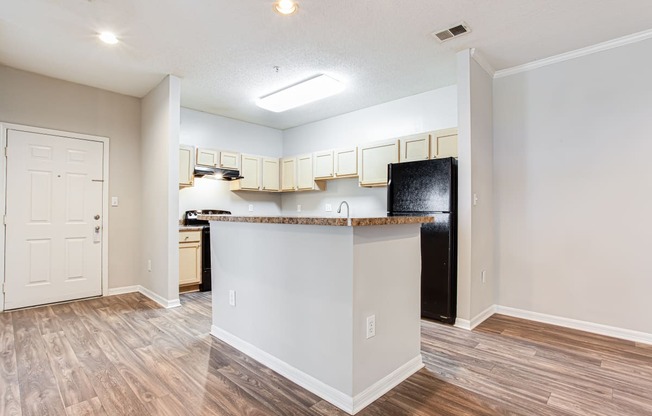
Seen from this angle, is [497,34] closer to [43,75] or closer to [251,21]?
[251,21]

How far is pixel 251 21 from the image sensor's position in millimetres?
2670

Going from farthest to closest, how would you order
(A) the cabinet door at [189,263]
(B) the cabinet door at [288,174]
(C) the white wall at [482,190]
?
1. (B) the cabinet door at [288,174]
2. (A) the cabinet door at [189,263]
3. (C) the white wall at [482,190]

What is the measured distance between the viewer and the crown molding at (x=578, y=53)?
9.28 ft

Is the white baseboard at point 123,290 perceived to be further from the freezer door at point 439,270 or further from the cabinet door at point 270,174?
the freezer door at point 439,270

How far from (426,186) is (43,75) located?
4660 mm

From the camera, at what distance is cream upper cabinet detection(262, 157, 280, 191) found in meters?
5.75

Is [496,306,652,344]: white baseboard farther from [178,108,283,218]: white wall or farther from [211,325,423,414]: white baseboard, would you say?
[178,108,283,218]: white wall

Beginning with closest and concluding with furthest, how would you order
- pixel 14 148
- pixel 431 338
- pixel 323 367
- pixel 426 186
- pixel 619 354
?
pixel 323 367
pixel 619 354
pixel 431 338
pixel 426 186
pixel 14 148

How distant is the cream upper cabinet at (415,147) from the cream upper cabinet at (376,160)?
113 millimetres

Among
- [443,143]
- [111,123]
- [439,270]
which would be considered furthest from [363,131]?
[111,123]

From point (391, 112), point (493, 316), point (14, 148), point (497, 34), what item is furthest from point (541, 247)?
point (14, 148)

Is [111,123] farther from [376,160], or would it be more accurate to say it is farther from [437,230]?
[437,230]

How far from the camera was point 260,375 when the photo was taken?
2.18m

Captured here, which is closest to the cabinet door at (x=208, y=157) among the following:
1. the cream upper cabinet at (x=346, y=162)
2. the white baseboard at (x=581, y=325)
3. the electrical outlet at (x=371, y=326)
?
the cream upper cabinet at (x=346, y=162)
